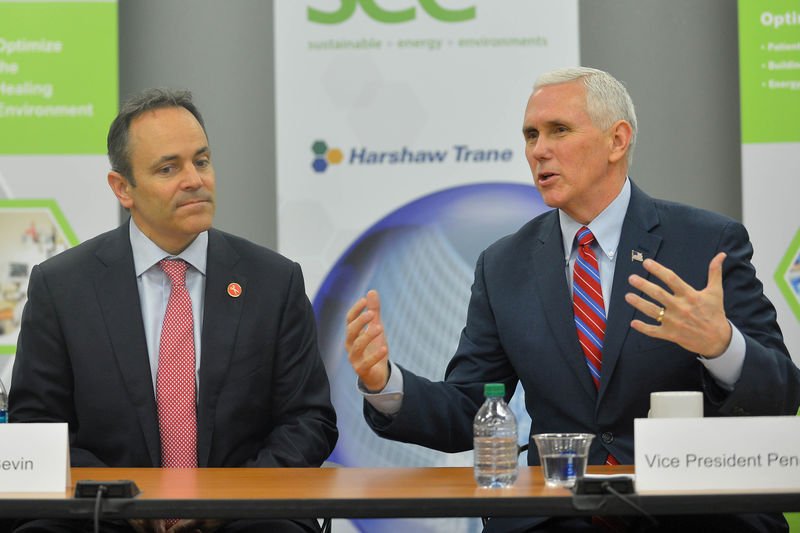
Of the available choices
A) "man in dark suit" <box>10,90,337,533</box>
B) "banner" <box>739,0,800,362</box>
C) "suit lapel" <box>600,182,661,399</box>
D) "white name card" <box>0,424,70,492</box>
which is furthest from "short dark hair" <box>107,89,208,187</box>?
"banner" <box>739,0,800,362</box>

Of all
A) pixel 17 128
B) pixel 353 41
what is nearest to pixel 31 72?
pixel 17 128

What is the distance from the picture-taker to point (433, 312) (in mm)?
4352

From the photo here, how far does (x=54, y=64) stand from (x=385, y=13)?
1470mm

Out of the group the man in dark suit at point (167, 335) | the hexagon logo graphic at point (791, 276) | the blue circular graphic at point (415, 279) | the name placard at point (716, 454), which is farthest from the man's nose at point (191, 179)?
the hexagon logo graphic at point (791, 276)

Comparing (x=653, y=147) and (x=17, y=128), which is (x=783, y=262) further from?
(x=17, y=128)

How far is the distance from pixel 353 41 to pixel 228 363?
1.88m

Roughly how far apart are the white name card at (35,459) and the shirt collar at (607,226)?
1.61 m

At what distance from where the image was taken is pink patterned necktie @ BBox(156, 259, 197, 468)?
2.94 m

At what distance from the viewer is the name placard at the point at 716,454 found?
6.47ft

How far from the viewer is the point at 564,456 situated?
6.78 feet

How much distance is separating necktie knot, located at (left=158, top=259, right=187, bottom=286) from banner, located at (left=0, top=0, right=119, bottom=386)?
1.28m

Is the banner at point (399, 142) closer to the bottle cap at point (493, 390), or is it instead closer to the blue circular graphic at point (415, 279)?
the blue circular graphic at point (415, 279)

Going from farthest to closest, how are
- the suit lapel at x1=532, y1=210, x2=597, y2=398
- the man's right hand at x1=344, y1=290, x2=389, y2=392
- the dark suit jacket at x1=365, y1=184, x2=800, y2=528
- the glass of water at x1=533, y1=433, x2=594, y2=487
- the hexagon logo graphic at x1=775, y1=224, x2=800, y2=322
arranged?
the hexagon logo graphic at x1=775, y1=224, x2=800, y2=322 → the suit lapel at x1=532, y1=210, x2=597, y2=398 → the dark suit jacket at x1=365, y1=184, x2=800, y2=528 → the man's right hand at x1=344, y1=290, x2=389, y2=392 → the glass of water at x1=533, y1=433, x2=594, y2=487

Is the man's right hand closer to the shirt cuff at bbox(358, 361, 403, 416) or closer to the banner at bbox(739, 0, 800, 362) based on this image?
the shirt cuff at bbox(358, 361, 403, 416)
